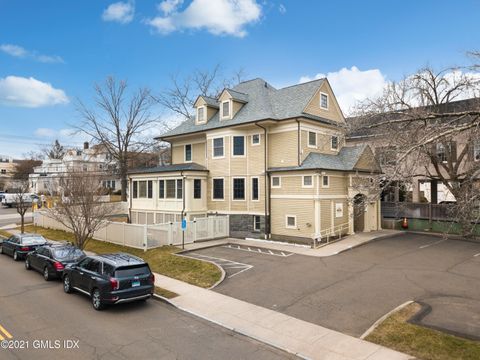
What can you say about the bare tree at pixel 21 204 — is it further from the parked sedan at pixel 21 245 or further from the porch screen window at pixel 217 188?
the porch screen window at pixel 217 188

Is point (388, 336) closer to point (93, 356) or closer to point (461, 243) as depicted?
point (93, 356)

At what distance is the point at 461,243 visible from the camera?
23.7 meters

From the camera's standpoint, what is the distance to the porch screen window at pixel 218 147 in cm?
2869

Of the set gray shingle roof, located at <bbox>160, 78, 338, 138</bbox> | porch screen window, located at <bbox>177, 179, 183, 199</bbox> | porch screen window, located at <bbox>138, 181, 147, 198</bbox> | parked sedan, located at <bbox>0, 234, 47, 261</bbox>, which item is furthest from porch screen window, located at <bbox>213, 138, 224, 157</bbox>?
parked sedan, located at <bbox>0, 234, 47, 261</bbox>

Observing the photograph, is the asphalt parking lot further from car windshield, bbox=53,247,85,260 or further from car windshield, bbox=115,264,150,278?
car windshield, bbox=53,247,85,260

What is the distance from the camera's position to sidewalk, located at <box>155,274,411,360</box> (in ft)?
29.0

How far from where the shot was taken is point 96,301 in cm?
1240

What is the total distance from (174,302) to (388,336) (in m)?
7.40

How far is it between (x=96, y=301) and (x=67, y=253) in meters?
6.08

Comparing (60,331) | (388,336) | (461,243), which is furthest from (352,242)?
(60,331)

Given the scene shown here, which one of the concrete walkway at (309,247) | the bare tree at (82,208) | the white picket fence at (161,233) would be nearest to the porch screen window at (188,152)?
the white picket fence at (161,233)

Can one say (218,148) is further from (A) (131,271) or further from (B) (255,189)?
(A) (131,271)

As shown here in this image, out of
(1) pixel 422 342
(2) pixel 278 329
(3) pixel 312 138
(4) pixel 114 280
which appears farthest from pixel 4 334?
(3) pixel 312 138

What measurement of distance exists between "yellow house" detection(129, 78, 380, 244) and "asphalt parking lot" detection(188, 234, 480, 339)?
4.05 metres
